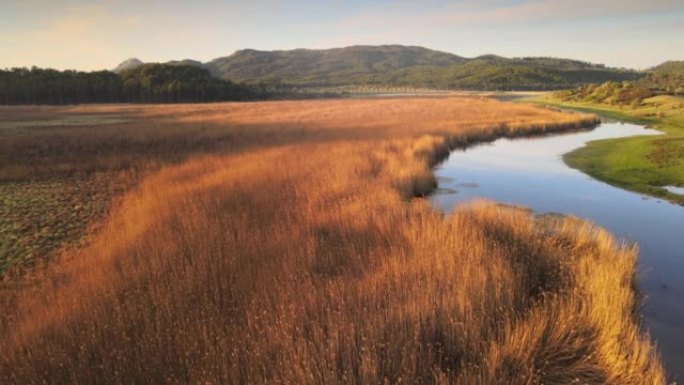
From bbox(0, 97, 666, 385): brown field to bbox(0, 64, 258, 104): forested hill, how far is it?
89.3 meters

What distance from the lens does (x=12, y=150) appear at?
76.0 feet

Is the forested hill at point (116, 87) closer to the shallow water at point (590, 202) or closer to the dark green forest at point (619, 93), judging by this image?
the dark green forest at point (619, 93)

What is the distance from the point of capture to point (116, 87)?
94.1 meters

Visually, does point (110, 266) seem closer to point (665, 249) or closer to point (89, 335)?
point (89, 335)

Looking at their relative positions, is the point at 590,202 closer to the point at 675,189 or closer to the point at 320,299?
the point at 675,189

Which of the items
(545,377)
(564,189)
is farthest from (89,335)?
(564,189)

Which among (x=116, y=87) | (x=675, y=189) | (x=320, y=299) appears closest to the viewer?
(x=320, y=299)

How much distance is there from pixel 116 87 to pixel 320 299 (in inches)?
4072

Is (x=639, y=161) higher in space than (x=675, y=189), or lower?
higher

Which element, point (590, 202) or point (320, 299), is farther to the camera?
point (590, 202)

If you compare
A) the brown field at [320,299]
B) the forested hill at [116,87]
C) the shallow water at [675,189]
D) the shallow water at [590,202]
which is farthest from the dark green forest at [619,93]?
the forested hill at [116,87]

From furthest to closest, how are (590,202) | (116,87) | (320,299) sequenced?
(116,87) < (590,202) < (320,299)

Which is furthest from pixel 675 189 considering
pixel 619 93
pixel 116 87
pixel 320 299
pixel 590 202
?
pixel 116 87

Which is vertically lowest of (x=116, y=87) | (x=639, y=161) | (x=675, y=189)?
(x=675, y=189)
